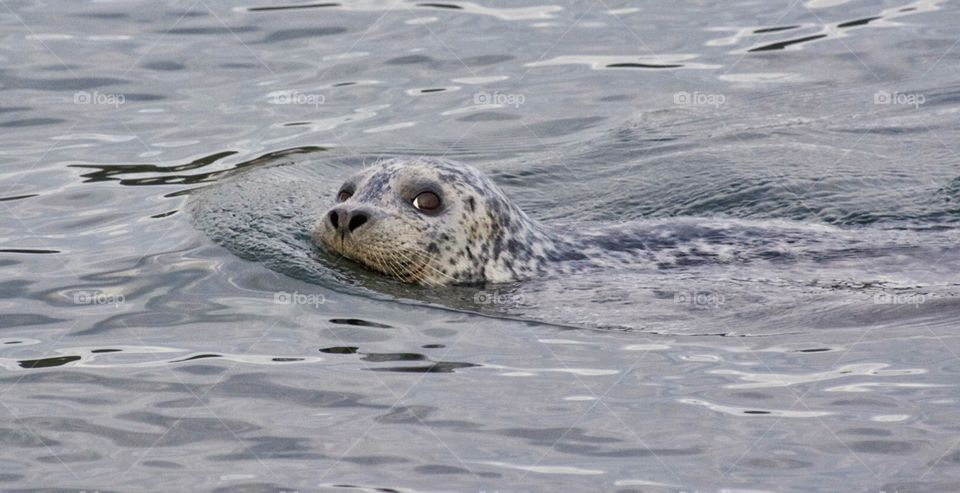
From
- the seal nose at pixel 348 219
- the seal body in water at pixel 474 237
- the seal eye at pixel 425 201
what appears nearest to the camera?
the seal nose at pixel 348 219

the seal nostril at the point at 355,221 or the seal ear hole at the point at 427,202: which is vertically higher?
the seal ear hole at the point at 427,202

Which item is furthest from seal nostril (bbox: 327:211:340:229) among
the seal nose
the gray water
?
the gray water

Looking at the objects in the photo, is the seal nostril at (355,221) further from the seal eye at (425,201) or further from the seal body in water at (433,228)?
the seal eye at (425,201)

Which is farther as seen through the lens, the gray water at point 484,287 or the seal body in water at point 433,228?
the seal body in water at point 433,228

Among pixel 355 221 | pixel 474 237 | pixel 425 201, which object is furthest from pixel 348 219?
pixel 474 237

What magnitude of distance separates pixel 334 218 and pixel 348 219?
0.34 ft

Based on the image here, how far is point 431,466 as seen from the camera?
6.73 metres

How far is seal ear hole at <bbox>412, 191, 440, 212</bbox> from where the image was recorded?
9.95m

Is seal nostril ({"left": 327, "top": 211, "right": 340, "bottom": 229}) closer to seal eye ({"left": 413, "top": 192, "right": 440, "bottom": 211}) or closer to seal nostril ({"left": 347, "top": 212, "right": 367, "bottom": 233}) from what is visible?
seal nostril ({"left": 347, "top": 212, "right": 367, "bottom": 233})

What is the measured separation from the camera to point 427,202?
392 inches

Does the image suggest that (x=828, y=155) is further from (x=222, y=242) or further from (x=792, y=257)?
(x=222, y=242)

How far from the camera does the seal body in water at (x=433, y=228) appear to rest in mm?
9680

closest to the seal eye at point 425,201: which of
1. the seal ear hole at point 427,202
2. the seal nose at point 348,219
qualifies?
the seal ear hole at point 427,202

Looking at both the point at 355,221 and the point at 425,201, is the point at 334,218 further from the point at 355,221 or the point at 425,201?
the point at 425,201
